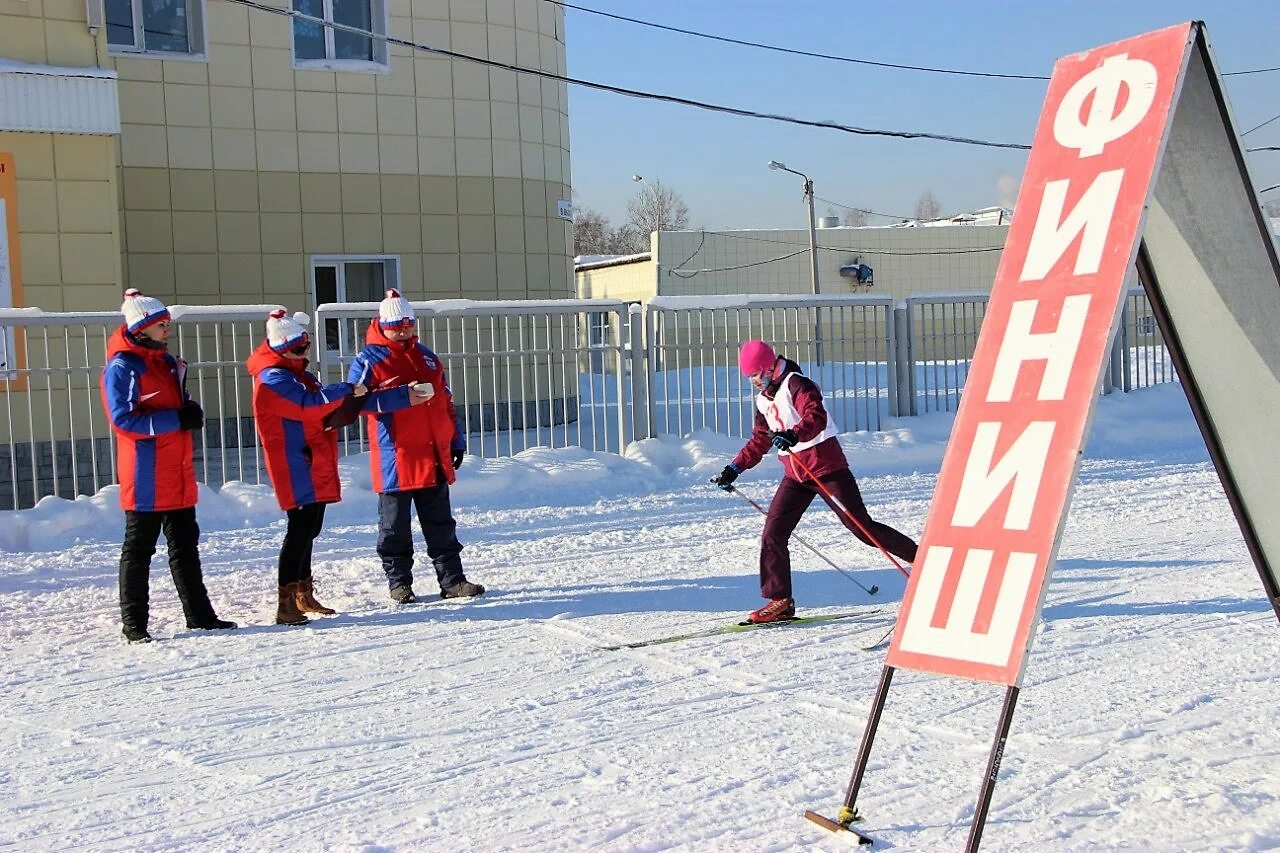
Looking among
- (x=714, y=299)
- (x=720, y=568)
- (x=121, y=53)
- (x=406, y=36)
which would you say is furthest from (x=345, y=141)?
(x=720, y=568)

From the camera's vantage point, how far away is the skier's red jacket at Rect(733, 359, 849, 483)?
6.77 meters

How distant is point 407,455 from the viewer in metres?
7.61

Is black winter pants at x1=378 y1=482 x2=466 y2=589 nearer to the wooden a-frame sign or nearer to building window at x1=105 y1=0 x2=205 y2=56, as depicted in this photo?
the wooden a-frame sign

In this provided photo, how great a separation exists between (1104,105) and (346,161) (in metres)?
13.8

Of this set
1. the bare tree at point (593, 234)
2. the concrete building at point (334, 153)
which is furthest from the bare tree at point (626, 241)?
the concrete building at point (334, 153)

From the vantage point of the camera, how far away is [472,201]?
665 inches

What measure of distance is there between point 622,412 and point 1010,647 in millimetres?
9781

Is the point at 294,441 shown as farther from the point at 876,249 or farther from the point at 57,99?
the point at 876,249

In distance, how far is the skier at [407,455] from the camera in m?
7.60

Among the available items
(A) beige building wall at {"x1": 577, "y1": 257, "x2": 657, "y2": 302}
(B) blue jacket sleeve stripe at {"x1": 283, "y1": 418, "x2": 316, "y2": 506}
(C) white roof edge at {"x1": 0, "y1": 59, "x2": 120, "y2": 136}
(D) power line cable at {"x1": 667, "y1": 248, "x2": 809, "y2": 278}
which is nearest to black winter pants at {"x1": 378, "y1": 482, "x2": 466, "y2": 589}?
(B) blue jacket sleeve stripe at {"x1": 283, "y1": 418, "x2": 316, "y2": 506}

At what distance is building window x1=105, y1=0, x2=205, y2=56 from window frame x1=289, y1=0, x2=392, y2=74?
45.6 inches

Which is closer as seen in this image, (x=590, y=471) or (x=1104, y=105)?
(x=1104, y=105)

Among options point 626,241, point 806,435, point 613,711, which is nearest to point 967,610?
point 613,711

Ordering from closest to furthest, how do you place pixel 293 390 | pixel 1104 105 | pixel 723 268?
pixel 1104 105 → pixel 293 390 → pixel 723 268
